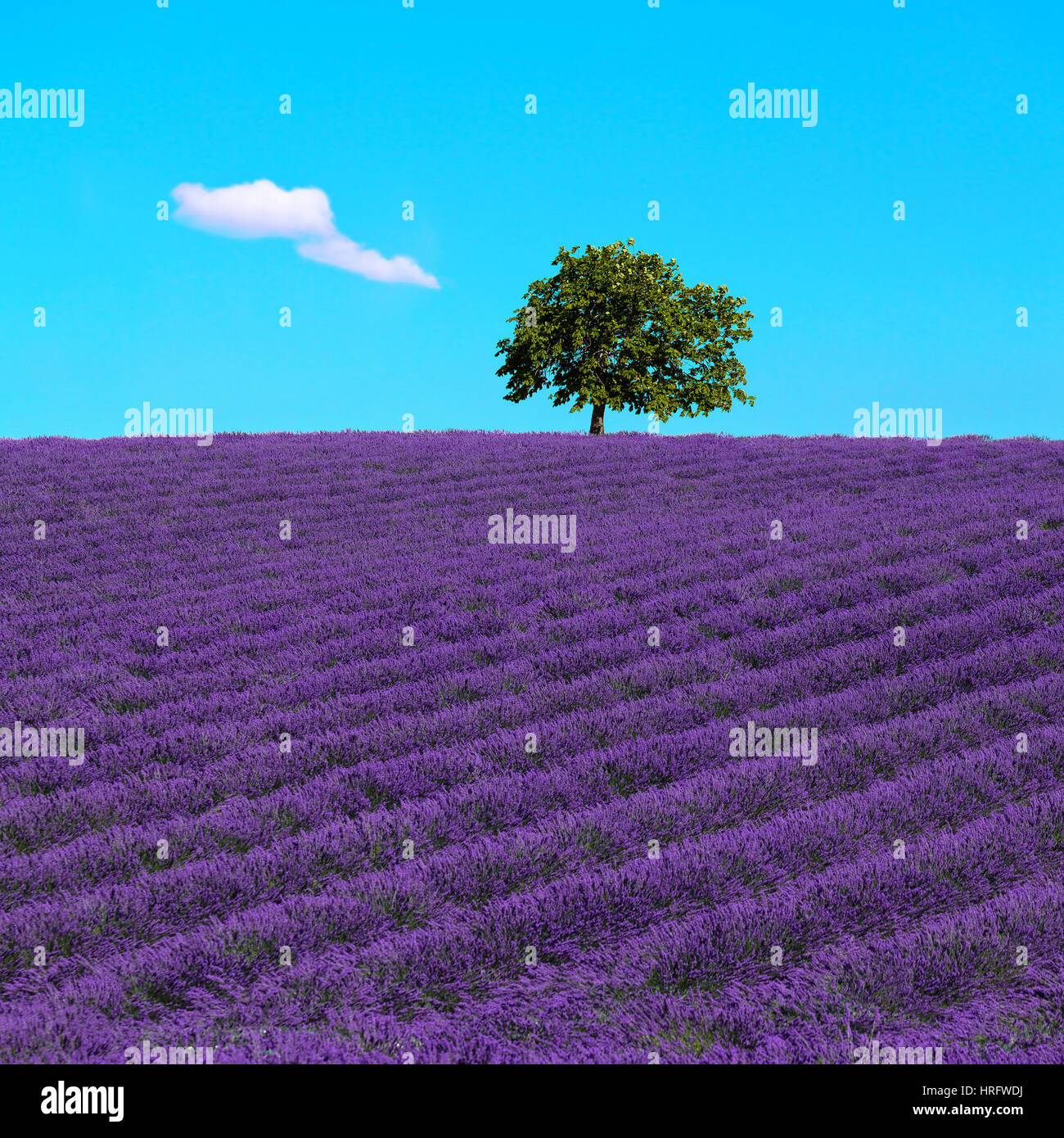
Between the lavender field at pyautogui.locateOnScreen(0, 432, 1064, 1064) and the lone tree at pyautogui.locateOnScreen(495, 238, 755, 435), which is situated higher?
the lone tree at pyautogui.locateOnScreen(495, 238, 755, 435)

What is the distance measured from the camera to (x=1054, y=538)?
1088 centimetres

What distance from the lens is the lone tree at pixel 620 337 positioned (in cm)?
3812

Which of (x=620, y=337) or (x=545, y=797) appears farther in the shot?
(x=620, y=337)

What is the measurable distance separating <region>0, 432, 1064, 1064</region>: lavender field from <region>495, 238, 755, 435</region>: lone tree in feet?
89.1

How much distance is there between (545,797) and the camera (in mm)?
5723

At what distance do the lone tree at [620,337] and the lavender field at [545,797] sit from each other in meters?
27.1

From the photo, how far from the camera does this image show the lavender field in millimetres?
3920

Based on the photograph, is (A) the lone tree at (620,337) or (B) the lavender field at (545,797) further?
(A) the lone tree at (620,337)

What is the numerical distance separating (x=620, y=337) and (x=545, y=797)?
117 ft

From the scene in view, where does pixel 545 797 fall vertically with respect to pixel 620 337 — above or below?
below

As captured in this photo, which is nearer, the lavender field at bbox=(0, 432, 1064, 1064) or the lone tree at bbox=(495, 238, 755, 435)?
the lavender field at bbox=(0, 432, 1064, 1064)

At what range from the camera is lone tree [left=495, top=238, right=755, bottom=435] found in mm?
38125
